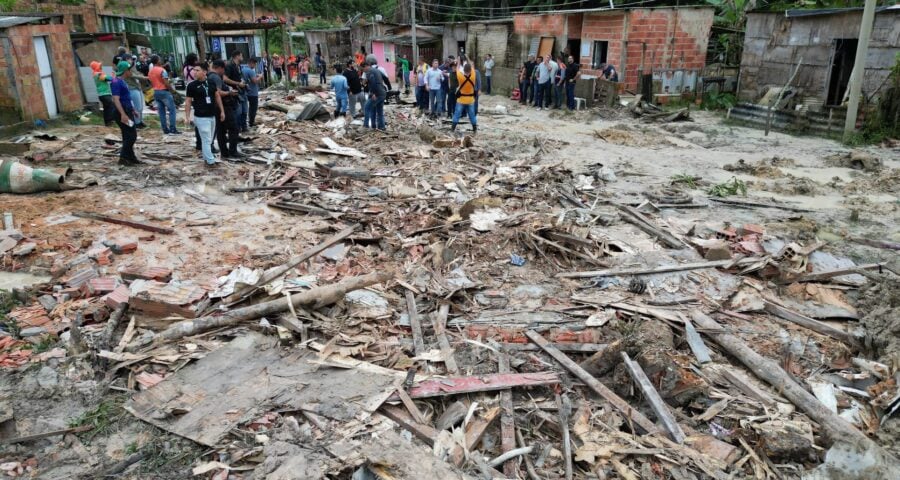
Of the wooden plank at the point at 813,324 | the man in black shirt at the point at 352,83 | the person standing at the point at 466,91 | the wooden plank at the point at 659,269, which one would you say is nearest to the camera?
the wooden plank at the point at 813,324

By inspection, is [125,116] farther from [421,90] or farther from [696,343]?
[421,90]

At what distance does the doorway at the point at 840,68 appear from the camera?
1706cm

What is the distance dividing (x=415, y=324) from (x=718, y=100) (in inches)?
747

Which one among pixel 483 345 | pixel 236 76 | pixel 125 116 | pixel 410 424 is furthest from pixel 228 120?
pixel 410 424

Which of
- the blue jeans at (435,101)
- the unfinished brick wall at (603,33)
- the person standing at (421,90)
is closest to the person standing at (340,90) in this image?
the blue jeans at (435,101)

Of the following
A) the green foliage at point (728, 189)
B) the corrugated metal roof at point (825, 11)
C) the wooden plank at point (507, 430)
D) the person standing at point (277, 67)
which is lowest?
the wooden plank at point (507, 430)

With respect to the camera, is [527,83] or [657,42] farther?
[527,83]

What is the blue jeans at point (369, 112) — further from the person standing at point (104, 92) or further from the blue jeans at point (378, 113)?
the person standing at point (104, 92)

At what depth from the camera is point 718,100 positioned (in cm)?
2091

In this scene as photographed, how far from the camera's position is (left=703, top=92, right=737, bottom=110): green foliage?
20581 millimetres

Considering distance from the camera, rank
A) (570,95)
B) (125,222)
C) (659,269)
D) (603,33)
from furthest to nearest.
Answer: (603,33), (570,95), (125,222), (659,269)

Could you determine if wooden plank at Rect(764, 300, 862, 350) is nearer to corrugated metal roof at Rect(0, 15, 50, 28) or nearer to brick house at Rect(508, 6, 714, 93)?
corrugated metal roof at Rect(0, 15, 50, 28)

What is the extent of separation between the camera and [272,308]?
5.71 meters

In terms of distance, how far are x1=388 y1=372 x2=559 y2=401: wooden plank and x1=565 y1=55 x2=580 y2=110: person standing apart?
17289 millimetres
